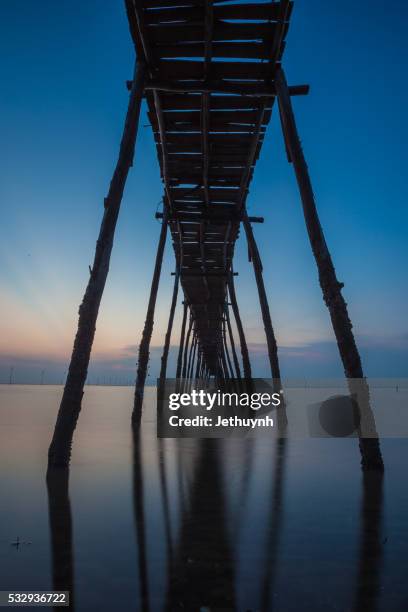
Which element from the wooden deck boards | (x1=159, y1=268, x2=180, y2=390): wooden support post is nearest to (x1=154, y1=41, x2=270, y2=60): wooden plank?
the wooden deck boards

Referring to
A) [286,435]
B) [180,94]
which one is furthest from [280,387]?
[180,94]

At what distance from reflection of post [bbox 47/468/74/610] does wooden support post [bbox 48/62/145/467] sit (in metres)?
0.30

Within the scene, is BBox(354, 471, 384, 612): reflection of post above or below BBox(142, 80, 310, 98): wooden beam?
below

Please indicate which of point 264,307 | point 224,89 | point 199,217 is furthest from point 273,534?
point 199,217

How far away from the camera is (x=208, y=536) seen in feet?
8.64

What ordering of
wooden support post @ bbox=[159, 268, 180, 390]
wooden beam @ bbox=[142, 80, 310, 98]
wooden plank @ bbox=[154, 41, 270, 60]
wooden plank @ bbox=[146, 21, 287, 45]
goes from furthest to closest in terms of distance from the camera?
wooden support post @ bbox=[159, 268, 180, 390]
wooden beam @ bbox=[142, 80, 310, 98]
wooden plank @ bbox=[154, 41, 270, 60]
wooden plank @ bbox=[146, 21, 287, 45]

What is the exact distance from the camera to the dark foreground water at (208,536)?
1882 millimetres

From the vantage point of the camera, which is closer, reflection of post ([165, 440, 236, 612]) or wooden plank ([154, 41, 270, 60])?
reflection of post ([165, 440, 236, 612])

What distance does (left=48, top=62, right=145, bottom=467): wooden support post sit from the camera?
14.8 ft

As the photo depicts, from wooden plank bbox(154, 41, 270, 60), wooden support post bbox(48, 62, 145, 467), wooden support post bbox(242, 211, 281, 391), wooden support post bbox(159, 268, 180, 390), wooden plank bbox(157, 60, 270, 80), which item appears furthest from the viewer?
wooden support post bbox(159, 268, 180, 390)

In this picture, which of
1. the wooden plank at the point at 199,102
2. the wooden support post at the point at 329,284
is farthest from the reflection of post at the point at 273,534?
the wooden plank at the point at 199,102

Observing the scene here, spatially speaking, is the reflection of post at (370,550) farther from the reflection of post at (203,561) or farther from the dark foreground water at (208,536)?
the reflection of post at (203,561)

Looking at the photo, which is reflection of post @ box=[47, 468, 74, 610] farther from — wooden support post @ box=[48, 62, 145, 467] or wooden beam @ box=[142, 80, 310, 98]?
wooden beam @ box=[142, 80, 310, 98]

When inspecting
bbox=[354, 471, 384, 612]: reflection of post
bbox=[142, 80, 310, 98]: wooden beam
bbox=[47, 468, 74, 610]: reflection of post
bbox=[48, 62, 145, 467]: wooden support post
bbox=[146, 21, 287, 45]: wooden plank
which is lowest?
bbox=[354, 471, 384, 612]: reflection of post
